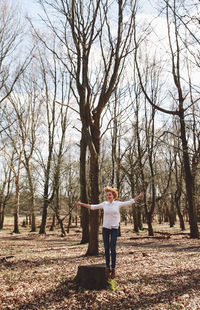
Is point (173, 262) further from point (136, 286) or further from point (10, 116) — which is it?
point (10, 116)

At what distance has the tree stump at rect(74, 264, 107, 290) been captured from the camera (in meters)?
4.52

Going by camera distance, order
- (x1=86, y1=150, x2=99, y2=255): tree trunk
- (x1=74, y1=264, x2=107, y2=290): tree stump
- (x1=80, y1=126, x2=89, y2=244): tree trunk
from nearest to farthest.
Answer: (x1=74, y1=264, x2=107, y2=290): tree stump < (x1=86, y1=150, x2=99, y2=255): tree trunk < (x1=80, y1=126, x2=89, y2=244): tree trunk

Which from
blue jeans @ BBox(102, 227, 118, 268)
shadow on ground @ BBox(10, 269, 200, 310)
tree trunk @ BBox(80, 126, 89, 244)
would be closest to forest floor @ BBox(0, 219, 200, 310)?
shadow on ground @ BBox(10, 269, 200, 310)

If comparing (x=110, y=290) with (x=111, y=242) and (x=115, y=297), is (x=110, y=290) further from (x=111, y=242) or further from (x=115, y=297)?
(x=111, y=242)

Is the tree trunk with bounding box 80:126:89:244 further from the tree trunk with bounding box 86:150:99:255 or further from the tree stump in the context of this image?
the tree stump

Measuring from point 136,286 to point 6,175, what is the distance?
1150 inches

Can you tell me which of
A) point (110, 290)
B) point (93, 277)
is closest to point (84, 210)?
point (93, 277)

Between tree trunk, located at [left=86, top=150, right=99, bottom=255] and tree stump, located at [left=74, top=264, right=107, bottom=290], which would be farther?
tree trunk, located at [left=86, top=150, right=99, bottom=255]

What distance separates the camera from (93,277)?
455 cm

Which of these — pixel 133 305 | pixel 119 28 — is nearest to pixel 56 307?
pixel 133 305

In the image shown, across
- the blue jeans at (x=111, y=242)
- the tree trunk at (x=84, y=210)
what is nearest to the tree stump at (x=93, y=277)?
the blue jeans at (x=111, y=242)

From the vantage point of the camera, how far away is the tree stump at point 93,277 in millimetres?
4520

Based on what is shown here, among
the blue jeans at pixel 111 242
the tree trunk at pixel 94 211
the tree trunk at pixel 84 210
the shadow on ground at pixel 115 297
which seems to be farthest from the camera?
the tree trunk at pixel 84 210

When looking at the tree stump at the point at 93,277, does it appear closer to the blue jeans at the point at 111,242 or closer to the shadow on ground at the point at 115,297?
the shadow on ground at the point at 115,297
